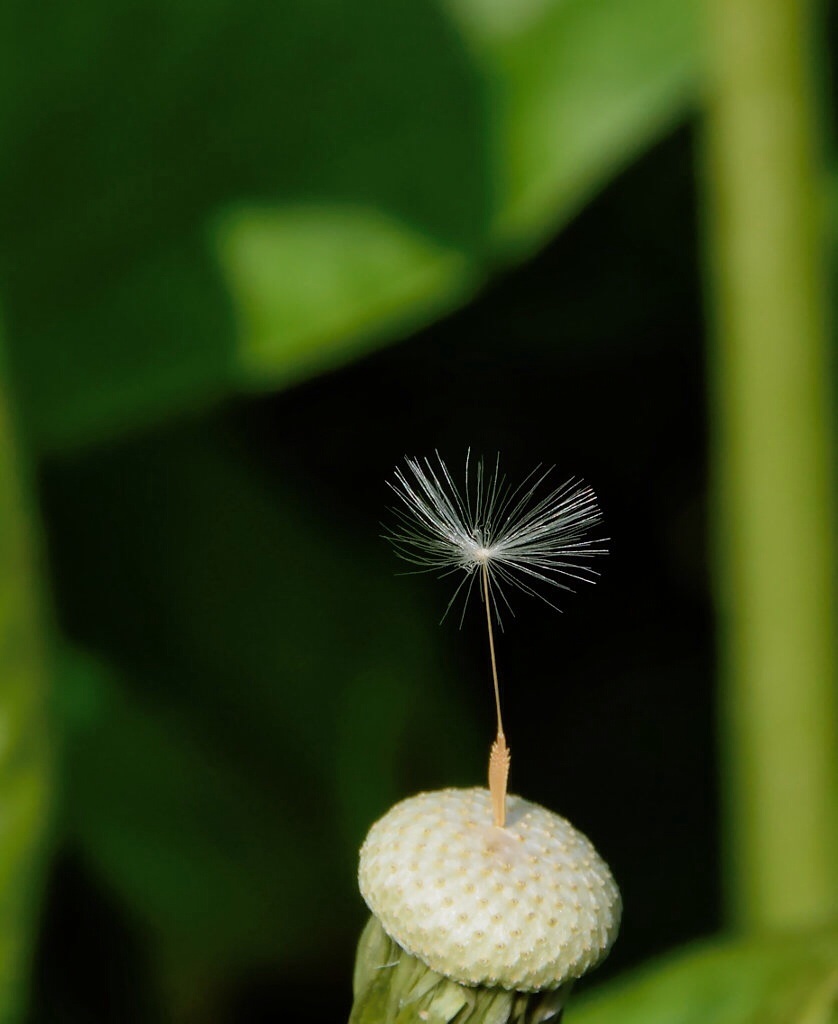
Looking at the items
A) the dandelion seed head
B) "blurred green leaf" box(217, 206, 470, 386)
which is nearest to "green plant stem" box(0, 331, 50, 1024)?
the dandelion seed head

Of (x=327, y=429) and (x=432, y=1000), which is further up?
(x=327, y=429)

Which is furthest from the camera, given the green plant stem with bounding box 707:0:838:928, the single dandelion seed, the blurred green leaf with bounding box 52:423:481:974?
the blurred green leaf with bounding box 52:423:481:974

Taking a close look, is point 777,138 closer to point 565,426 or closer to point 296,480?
point 565,426

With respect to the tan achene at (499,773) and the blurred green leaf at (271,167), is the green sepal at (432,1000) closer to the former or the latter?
the tan achene at (499,773)

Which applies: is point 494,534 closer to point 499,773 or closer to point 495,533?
point 495,533

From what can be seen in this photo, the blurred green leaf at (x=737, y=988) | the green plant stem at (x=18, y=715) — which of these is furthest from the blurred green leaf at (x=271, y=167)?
the blurred green leaf at (x=737, y=988)

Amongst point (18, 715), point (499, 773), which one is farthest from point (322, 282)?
point (499, 773)

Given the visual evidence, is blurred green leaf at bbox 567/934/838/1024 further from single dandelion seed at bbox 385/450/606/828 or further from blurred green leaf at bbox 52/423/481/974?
blurred green leaf at bbox 52/423/481/974
